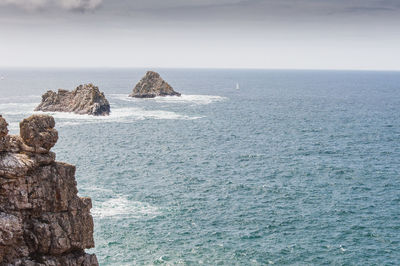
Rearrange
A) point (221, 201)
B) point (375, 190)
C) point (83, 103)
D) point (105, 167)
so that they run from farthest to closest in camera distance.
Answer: point (83, 103) → point (105, 167) → point (375, 190) → point (221, 201)

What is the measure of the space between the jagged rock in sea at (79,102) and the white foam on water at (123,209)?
3654 inches

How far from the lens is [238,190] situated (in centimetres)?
7462

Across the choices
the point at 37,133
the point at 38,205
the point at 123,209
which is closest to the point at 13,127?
the point at 123,209

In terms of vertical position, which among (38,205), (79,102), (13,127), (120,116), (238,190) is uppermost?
(79,102)

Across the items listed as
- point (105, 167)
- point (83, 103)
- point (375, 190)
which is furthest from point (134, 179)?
point (83, 103)

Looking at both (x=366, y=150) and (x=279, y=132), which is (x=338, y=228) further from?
(x=279, y=132)

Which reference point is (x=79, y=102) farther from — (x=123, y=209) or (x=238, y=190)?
(x=123, y=209)

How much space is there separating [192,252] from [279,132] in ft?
282

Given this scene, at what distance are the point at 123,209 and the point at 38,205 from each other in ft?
111

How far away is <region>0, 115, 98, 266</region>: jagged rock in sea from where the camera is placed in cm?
2939

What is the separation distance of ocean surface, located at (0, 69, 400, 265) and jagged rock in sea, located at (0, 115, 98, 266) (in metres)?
17.1

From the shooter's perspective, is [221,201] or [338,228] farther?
[221,201]

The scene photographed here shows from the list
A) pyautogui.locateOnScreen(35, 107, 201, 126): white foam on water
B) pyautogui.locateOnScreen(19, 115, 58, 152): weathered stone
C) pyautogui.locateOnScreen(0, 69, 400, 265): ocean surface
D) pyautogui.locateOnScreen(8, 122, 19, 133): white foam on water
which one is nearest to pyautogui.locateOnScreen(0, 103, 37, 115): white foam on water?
pyautogui.locateOnScreen(0, 69, 400, 265): ocean surface

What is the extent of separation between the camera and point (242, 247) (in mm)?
52781
